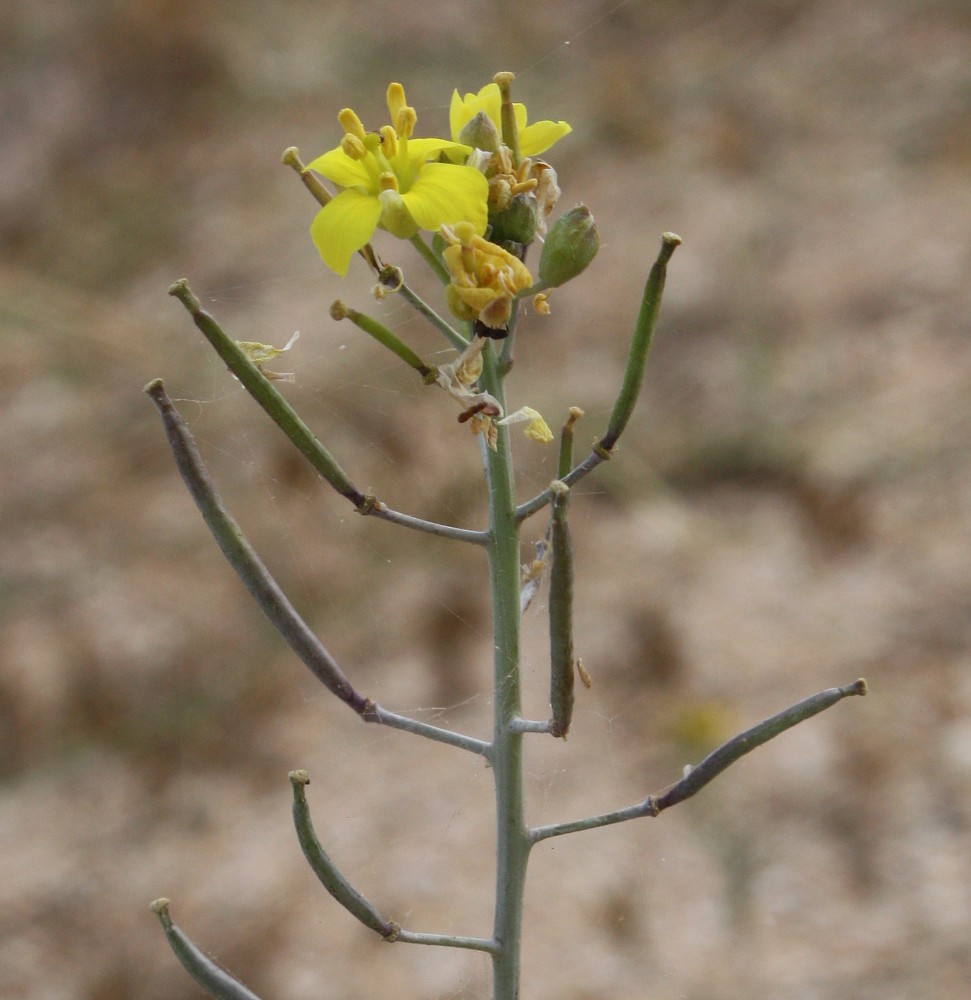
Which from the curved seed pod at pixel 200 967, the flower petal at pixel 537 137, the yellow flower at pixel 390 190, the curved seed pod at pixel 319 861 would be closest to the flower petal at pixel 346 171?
the yellow flower at pixel 390 190

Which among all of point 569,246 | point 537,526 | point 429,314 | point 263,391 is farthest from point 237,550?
point 537,526

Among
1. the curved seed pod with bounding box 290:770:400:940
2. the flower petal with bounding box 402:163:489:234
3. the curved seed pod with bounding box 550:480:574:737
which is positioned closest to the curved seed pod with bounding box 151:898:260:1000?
the curved seed pod with bounding box 290:770:400:940

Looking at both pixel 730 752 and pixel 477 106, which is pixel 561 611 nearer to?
pixel 730 752

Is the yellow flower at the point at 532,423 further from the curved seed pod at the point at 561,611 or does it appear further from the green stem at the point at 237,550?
the green stem at the point at 237,550

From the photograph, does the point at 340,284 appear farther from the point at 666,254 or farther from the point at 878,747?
the point at 666,254

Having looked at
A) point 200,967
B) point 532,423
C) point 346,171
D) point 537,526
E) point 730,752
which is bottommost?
point 200,967

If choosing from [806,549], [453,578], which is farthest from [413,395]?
[806,549]
